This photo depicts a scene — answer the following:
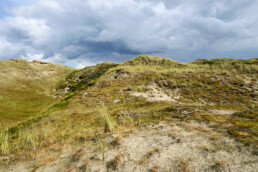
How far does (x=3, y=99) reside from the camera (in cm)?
2992

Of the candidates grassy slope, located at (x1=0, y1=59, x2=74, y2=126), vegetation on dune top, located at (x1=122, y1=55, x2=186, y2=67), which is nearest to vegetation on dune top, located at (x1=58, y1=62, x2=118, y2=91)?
grassy slope, located at (x1=0, y1=59, x2=74, y2=126)

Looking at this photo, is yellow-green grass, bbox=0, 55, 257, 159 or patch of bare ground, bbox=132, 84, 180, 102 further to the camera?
patch of bare ground, bbox=132, 84, 180, 102

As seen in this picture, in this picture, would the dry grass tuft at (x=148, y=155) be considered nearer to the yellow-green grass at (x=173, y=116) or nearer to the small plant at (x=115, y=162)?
the small plant at (x=115, y=162)

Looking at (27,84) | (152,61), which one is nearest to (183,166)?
(152,61)

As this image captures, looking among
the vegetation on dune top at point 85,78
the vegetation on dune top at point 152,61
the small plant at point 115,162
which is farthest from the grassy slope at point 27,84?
the small plant at point 115,162

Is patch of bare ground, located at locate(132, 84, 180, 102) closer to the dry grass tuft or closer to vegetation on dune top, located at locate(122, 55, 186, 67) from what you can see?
the dry grass tuft

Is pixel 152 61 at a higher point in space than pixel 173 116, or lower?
higher

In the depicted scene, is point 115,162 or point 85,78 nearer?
point 115,162

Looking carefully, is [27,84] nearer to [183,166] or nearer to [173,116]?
[173,116]

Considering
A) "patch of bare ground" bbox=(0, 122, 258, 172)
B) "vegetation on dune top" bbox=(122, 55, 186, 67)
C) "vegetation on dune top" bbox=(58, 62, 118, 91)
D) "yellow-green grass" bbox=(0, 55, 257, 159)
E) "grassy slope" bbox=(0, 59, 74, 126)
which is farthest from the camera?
"vegetation on dune top" bbox=(58, 62, 118, 91)

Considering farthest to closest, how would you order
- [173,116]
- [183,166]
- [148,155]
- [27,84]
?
[27,84], [173,116], [148,155], [183,166]

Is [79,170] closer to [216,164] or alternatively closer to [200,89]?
[216,164]

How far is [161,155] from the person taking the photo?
16.3ft

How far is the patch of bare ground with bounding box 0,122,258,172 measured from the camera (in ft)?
13.8
